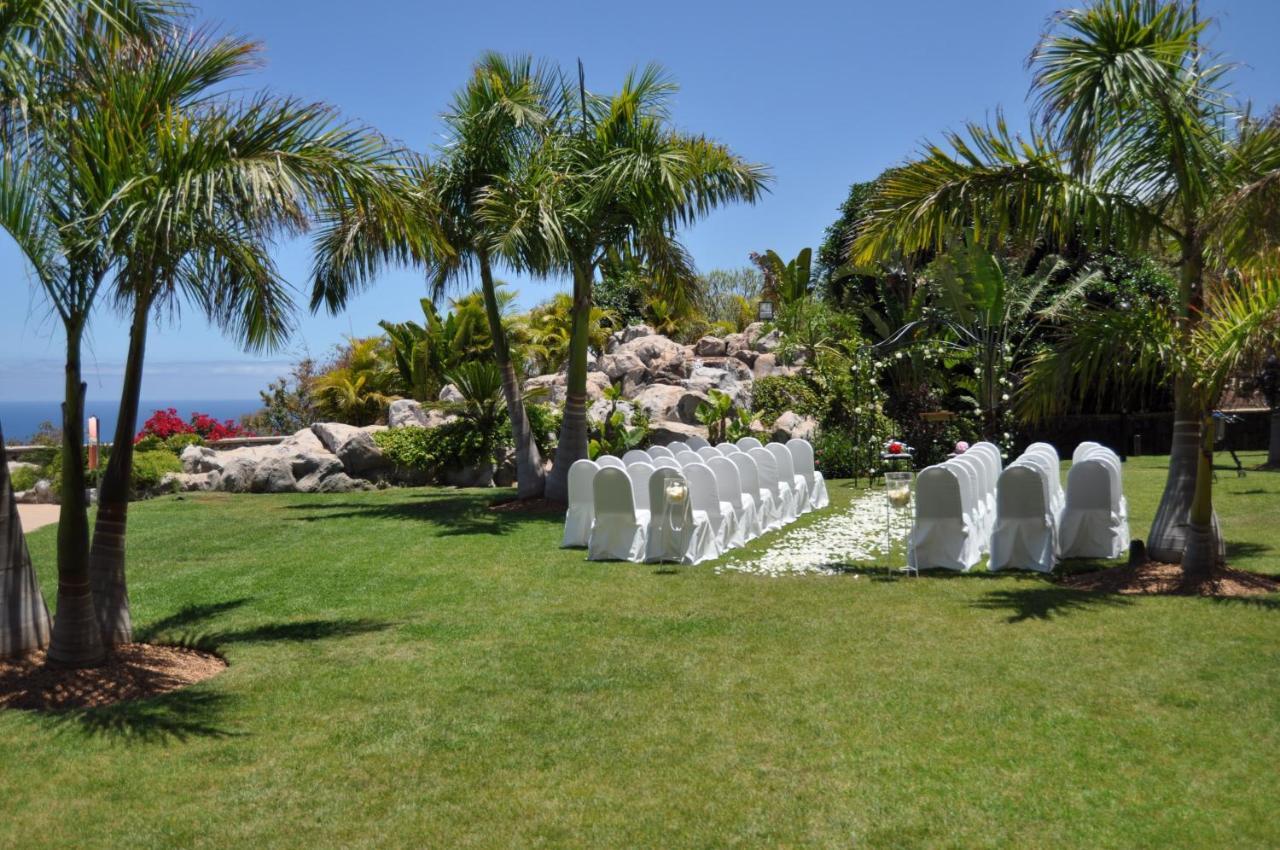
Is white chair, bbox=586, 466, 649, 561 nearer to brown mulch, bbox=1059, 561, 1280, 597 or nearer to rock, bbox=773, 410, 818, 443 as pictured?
brown mulch, bbox=1059, 561, 1280, 597

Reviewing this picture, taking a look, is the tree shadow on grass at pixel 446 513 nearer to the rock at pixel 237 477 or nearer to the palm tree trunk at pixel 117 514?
the rock at pixel 237 477

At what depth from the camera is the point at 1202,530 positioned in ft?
28.0

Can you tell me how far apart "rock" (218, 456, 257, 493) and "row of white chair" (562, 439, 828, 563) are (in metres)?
9.88

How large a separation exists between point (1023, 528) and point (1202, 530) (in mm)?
1704

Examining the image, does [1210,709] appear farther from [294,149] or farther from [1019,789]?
[294,149]

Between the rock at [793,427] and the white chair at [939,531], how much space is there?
10.9 m

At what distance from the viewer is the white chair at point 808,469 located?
14.9 m

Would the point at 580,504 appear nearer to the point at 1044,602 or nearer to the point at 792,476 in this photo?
the point at 792,476

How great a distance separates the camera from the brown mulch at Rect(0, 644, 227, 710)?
633cm

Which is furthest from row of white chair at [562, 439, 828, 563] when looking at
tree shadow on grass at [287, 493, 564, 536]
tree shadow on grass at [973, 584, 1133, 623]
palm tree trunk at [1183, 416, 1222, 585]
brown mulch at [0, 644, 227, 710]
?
brown mulch at [0, 644, 227, 710]

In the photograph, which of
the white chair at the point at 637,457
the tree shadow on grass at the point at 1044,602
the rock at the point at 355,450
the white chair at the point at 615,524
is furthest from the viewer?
the rock at the point at 355,450

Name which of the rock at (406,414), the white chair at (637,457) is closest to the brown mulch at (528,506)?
the white chair at (637,457)

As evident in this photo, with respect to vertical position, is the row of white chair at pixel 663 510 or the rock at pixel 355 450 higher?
the rock at pixel 355 450

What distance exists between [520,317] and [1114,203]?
22.0 metres
